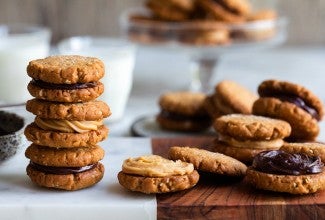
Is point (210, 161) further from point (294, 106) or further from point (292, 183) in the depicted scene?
point (294, 106)

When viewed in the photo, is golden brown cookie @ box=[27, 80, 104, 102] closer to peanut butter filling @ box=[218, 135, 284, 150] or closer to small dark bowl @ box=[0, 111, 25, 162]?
small dark bowl @ box=[0, 111, 25, 162]

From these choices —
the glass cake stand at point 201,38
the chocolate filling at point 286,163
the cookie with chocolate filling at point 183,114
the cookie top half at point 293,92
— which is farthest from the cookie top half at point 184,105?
the chocolate filling at point 286,163

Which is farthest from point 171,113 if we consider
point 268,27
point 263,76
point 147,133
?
point 263,76

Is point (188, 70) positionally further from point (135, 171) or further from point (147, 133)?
point (135, 171)

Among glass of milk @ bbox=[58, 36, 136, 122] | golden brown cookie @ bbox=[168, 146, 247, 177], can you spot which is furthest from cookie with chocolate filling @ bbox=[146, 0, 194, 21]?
golden brown cookie @ bbox=[168, 146, 247, 177]

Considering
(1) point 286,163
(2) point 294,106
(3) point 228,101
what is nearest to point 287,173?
(1) point 286,163

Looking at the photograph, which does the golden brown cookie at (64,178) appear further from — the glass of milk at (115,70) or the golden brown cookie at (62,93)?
the glass of milk at (115,70)
